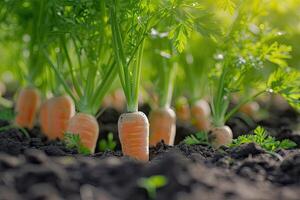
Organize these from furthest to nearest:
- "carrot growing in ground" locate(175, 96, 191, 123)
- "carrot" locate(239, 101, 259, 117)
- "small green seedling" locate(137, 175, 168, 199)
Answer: "carrot" locate(239, 101, 259, 117), "carrot growing in ground" locate(175, 96, 191, 123), "small green seedling" locate(137, 175, 168, 199)

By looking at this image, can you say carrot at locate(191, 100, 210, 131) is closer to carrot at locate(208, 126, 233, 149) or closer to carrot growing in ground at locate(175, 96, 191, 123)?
carrot growing in ground at locate(175, 96, 191, 123)

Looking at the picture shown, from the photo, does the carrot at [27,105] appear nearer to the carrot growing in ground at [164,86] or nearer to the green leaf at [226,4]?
the carrot growing in ground at [164,86]

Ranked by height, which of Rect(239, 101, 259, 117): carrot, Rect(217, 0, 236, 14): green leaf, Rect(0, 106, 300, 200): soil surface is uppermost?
Rect(217, 0, 236, 14): green leaf

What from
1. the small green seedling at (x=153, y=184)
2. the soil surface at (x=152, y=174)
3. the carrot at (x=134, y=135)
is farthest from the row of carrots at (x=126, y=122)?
the small green seedling at (x=153, y=184)

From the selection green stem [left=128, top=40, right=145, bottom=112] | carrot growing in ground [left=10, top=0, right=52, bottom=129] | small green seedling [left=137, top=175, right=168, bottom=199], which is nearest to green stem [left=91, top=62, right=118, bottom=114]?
green stem [left=128, top=40, right=145, bottom=112]

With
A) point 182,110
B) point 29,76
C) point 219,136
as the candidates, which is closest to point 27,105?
point 29,76

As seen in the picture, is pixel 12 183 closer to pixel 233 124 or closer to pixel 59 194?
pixel 59 194
